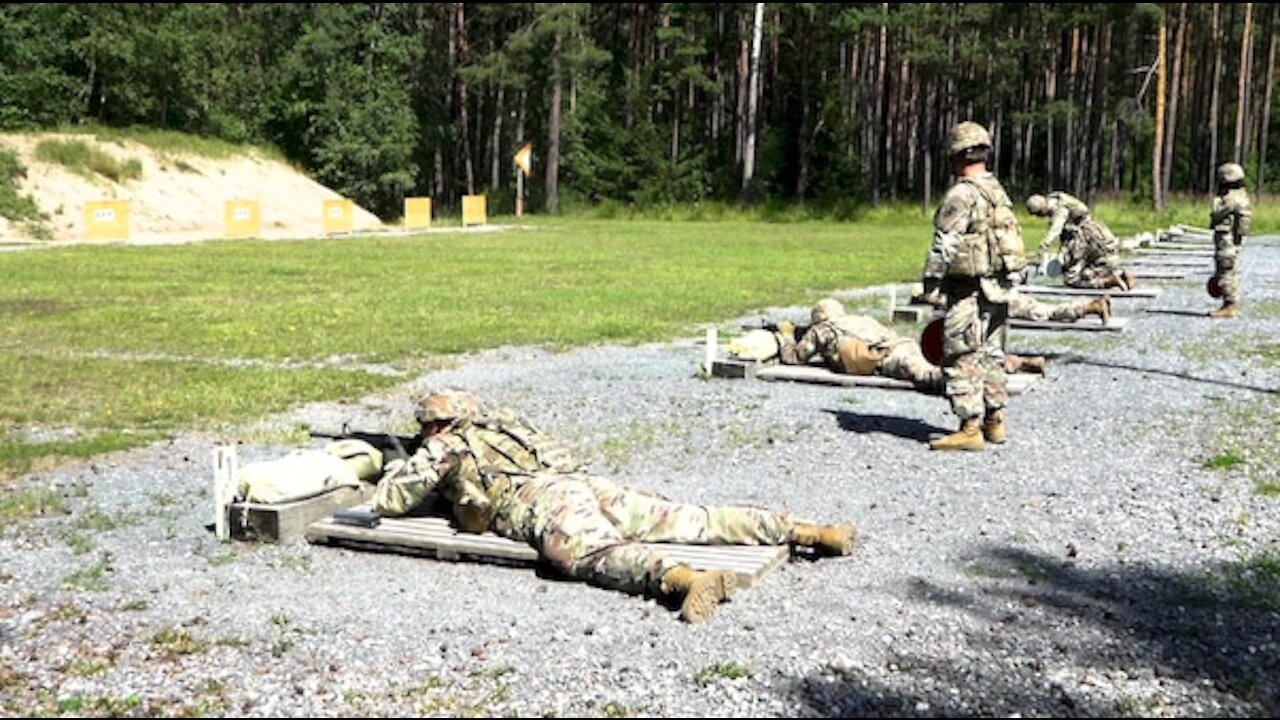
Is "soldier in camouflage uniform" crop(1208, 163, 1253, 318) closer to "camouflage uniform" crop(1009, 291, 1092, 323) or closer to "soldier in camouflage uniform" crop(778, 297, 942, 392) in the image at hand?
"camouflage uniform" crop(1009, 291, 1092, 323)

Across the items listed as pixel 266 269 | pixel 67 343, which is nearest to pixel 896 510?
pixel 67 343

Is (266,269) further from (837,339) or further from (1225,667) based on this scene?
(1225,667)

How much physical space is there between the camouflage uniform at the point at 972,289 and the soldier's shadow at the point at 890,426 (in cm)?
66

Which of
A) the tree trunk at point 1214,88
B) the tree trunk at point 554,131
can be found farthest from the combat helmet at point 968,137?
the tree trunk at point 1214,88

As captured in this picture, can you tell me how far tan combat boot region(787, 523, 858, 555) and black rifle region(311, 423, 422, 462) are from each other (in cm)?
223

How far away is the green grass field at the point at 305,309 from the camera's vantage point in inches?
458

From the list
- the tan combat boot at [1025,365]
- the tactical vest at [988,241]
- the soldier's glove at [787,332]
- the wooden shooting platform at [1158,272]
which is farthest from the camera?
the wooden shooting platform at [1158,272]

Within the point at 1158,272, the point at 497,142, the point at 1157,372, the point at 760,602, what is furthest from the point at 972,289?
the point at 497,142

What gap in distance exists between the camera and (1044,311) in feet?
57.6

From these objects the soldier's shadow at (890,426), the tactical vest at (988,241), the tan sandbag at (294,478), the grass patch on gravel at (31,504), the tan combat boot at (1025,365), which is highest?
the tactical vest at (988,241)

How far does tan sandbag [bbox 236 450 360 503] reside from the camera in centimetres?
723

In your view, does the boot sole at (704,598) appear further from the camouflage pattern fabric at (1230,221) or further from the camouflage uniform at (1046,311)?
the camouflage pattern fabric at (1230,221)

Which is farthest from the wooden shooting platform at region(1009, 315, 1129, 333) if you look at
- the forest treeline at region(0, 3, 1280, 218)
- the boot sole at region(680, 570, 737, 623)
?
the forest treeline at region(0, 3, 1280, 218)

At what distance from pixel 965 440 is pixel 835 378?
3.28 meters
